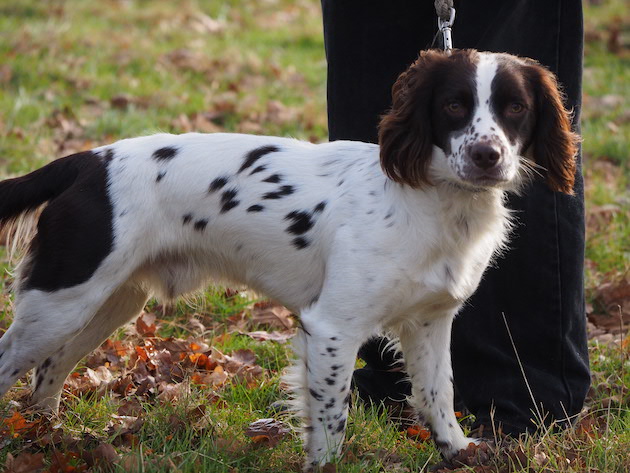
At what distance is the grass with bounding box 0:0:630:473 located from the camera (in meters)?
3.27

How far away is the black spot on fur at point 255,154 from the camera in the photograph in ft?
11.1

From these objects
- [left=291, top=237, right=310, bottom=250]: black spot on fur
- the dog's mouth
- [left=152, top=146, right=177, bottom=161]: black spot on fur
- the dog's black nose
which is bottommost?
[left=291, top=237, right=310, bottom=250]: black spot on fur

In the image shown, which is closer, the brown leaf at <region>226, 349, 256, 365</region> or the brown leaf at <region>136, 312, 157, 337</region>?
the brown leaf at <region>226, 349, 256, 365</region>

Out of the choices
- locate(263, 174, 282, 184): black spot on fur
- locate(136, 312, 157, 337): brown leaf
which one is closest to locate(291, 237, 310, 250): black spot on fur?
locate(263, 174, 282, 184): black spot on fur

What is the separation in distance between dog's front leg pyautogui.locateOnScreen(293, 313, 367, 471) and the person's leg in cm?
77

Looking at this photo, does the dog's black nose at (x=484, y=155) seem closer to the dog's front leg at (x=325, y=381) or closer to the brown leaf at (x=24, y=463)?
the dog's front leg at (x=325, y=381)

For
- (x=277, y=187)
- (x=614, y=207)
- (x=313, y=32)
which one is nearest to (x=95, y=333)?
(x=277, y=187)

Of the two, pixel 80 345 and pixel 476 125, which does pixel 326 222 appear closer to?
pixel 476 125

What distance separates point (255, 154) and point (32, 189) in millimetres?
798

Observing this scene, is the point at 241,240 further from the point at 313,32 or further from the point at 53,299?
the point at 313,32

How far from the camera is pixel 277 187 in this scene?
332 centimetres

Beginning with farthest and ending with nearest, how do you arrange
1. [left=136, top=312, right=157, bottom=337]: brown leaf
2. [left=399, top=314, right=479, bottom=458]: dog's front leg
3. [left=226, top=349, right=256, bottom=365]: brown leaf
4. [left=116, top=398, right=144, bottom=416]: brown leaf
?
[left=136, top=312, right=157, bottom=337]: brown leaf → [left=226, top=349, right=256, bottom=365]: brown leaf → [left=116, top=398, right=144, bottom=416]: brown leaf → [left=399, top=314, right=479, bottom=458]: dog's front leg

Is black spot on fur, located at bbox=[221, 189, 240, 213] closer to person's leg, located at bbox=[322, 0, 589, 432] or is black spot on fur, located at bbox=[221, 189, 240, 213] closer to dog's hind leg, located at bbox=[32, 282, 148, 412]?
dog's hind leg, located at bbox=[32, 282, 148, 412]

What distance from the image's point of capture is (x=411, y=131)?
3035mm
